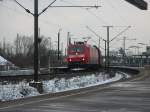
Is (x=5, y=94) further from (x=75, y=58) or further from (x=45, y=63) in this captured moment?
(x=45, y=63)

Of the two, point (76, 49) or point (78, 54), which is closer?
point (78, 54)

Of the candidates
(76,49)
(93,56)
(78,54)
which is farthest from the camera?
(93,56)

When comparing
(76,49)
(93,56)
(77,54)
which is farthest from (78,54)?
→ (93,56)

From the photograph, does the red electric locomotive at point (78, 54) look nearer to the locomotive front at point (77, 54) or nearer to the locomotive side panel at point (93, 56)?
the locomotive front at point (77, 54)

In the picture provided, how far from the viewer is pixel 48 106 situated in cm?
2059

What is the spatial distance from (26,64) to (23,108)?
361 feet

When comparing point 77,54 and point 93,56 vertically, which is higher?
point 77,54

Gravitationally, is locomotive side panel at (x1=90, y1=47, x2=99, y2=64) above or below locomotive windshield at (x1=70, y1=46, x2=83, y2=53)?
below

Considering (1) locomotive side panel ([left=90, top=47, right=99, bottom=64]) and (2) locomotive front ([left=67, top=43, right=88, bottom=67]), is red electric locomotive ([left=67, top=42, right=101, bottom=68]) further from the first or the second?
(1) locomotive side panel ([left=90, top=47, right=99, bottom=64])

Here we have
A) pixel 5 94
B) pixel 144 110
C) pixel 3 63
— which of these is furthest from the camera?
pixel 3 63

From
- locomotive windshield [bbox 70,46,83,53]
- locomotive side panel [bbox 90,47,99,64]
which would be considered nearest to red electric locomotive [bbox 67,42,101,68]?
locomotive windshield [bbox 70,46,83,53]

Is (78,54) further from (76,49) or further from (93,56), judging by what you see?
(93,56)

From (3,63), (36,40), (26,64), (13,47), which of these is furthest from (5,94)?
(13,47)

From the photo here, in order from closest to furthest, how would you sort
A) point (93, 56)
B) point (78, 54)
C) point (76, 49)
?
point (78, 54)
point (76, 49)
point (93, 56)
